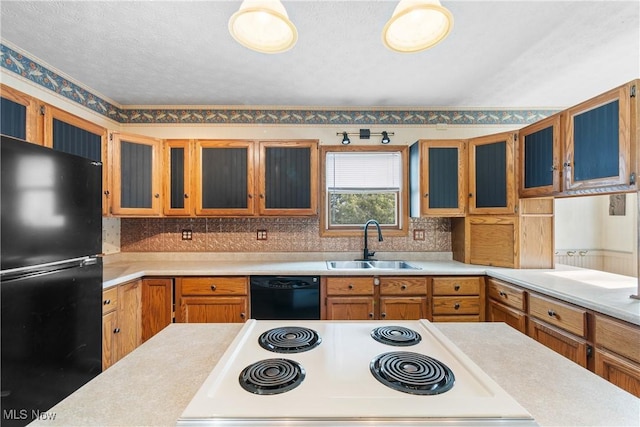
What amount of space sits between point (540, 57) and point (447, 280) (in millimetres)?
1866

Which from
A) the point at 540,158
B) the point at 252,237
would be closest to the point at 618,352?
the point at 540,158

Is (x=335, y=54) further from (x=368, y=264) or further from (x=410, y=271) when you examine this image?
(x=368, y=264)

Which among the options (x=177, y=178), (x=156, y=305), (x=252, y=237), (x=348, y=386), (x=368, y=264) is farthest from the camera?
(x=252, y=237)

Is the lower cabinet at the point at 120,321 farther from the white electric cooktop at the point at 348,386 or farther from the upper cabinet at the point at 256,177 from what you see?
the white electric cooktop at the point at 348,386

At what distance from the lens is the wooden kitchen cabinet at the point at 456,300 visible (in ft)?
7.89

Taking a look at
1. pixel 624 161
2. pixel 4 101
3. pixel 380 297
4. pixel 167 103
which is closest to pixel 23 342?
pixel 4 101

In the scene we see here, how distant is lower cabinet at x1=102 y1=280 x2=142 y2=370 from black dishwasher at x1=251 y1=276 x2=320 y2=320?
956 millimetres

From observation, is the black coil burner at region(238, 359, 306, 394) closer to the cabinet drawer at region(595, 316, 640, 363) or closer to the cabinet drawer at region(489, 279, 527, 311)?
the cabinet drawer at region(595, 316, 640, 363)

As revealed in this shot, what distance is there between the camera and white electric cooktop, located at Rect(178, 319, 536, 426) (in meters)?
0.59

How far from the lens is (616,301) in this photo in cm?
154

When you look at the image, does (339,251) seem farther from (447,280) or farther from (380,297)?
(447,280)

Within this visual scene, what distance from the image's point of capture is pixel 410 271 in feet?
7.89

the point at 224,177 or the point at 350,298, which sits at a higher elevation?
the point at 224,177

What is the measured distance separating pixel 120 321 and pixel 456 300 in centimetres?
274
